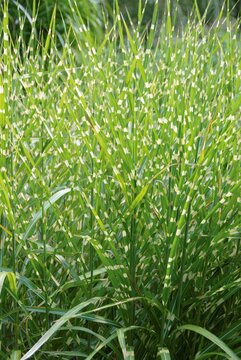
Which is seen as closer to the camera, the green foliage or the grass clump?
the grass clump

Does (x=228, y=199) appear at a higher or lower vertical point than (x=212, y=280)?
higher

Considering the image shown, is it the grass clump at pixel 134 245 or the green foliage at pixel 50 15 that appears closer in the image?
the grass clump at pixel 134 245

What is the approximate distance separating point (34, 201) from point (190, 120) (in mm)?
390

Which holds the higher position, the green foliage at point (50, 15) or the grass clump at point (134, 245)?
the grass clump at point (134, 245)

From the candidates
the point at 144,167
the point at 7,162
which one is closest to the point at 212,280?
the point at 144,167

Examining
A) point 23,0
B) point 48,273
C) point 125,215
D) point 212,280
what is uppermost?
point 125,215

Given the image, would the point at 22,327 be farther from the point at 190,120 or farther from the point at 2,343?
the point at 190,120

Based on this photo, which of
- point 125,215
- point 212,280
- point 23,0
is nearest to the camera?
point 125,215

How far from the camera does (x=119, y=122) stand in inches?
65.2

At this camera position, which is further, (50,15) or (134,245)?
(50,15)

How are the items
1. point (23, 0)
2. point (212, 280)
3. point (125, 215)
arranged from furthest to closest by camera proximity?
point (23, 0) → point (212, 280) → point (125, 215)

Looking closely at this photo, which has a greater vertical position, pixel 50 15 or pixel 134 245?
pixel 134 245

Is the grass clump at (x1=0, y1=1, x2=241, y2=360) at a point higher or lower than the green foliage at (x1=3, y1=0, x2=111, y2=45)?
higher

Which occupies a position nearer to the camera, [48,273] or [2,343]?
[48,273]
